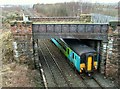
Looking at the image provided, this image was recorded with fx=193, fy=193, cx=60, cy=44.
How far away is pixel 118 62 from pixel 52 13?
37.4 meters

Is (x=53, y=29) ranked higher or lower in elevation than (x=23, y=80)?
higher

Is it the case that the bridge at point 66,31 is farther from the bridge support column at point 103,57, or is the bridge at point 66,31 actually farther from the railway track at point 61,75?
the railway track at point 61,75

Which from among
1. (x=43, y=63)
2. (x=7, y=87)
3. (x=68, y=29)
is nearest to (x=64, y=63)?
(x=43, y=63)

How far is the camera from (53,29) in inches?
719

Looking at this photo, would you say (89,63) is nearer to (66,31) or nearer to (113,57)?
(113,57)

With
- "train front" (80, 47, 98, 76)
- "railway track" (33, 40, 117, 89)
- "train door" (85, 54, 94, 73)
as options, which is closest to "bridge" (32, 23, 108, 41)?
"train front" (80, 47, 98, 76)

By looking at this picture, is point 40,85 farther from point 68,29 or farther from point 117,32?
point 117,32

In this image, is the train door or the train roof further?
the train roof

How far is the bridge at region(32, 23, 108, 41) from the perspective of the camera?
59.6 feet

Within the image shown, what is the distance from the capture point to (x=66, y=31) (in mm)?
18266

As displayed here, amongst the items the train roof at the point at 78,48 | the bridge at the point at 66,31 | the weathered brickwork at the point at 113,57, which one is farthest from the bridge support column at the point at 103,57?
the train roof at the point at 78,48

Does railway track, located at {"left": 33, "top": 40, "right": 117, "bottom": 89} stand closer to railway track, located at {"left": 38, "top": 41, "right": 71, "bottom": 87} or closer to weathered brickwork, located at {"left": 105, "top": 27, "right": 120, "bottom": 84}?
railway track, located at {"left": 38, "top": 41, "right": 71, "bottom": 87}

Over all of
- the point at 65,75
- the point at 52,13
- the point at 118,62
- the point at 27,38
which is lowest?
the point at 65,75

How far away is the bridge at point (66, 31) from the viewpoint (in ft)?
59.6
